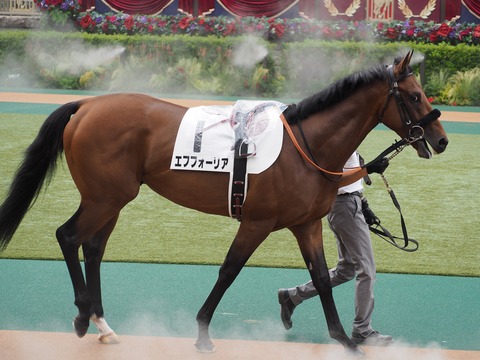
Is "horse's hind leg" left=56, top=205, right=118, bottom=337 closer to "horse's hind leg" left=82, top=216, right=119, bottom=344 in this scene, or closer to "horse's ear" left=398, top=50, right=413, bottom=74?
"horse's hind leg" left=82, top=216, right=119, bottom=344

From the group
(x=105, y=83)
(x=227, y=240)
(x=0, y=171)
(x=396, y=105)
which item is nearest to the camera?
(x=396, y=105)

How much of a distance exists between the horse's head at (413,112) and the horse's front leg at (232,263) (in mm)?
990

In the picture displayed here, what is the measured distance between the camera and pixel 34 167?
17.6 ft

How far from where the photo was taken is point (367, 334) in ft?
17.4

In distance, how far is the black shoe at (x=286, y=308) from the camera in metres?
5.62

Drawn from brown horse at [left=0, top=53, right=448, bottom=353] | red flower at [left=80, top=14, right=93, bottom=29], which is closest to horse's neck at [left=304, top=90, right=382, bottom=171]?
brown horse at [left=0, top=53, right=448, bottom=353]

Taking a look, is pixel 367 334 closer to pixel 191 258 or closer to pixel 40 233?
pixel 191 258

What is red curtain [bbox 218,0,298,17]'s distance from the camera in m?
22.8

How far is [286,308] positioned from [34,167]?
6.05 ft

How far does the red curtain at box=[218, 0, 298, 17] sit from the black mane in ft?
59.1

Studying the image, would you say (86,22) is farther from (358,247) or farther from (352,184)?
(358,247)

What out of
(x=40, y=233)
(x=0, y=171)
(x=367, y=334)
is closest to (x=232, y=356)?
(x=367, y=334)

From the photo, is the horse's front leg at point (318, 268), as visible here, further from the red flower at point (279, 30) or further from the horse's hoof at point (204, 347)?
the red flower at point (279, 30)

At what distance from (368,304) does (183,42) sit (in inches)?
589
